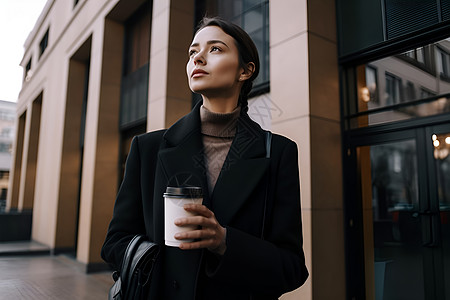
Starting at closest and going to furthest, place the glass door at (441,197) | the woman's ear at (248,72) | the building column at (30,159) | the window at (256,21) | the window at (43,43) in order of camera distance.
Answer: the woman's ear at (248,72) → the glass door at (441,197) → the window at (256,21) → the window at (43,43) → the building column at (30,159)

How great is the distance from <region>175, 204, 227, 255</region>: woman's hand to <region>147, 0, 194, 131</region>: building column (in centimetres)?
572

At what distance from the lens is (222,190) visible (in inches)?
56.1

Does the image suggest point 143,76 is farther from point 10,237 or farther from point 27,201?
point 27,201

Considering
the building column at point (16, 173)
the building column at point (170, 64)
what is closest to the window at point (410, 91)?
the building column at point (170, 64)

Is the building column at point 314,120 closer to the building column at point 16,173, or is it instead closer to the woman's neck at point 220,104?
the woman's neck at point 220,104

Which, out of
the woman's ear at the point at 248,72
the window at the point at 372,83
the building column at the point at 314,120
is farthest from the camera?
the window at the point at 372,83

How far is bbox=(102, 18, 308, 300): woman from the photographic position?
130 cm

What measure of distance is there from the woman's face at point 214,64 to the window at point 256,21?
150 inches

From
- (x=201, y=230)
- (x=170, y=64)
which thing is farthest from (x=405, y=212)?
(x=170, y=64)

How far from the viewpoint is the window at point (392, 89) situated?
430 cm

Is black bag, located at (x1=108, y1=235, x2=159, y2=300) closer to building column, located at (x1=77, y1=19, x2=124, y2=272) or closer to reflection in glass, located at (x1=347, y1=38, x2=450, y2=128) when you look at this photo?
reflection in glass, located at (x1=347, y1=38, x2=450, y2=128)

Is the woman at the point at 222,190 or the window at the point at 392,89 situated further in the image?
the window at the point at 392,89

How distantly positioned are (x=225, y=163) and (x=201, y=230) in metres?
0.47

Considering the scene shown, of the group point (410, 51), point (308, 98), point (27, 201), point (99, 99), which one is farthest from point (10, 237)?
point (410, 51)
